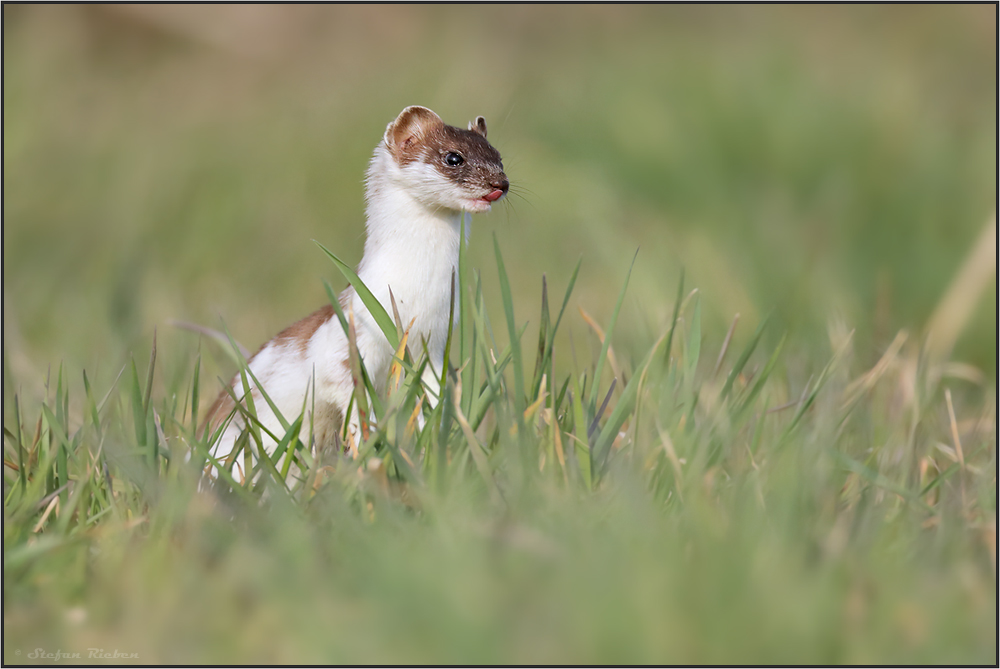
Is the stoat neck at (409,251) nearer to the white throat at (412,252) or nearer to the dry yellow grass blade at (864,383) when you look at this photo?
the white throat at (412,252)

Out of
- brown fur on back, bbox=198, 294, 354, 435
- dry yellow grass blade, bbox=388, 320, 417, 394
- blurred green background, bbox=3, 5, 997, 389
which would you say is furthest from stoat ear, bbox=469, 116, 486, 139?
dry yellow grass blade, bbox=388, 320, 417, 394

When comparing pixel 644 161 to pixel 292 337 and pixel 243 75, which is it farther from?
pixel 243 75

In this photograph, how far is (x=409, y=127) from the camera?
3.55m

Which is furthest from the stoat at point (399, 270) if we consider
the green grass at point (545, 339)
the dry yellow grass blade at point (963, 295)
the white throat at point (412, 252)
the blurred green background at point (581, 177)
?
the dry yellow grass blade at point (963, 295)

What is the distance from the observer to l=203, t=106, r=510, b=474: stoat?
10.7ft

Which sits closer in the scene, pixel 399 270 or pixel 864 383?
pixel 864 383

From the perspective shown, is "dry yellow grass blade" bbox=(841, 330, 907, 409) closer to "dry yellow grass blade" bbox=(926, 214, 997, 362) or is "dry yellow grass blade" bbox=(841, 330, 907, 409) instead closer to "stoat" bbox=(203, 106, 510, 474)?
"stoat" bbox=(203, 106, 510, 474)

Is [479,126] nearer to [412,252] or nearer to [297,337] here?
[412,252]

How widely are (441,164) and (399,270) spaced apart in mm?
396

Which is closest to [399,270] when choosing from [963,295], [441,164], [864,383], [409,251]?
[409,251]

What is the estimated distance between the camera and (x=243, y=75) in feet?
29.6

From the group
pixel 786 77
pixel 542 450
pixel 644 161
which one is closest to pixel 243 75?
pixel 644 161

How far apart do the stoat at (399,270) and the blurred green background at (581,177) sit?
1.06 m

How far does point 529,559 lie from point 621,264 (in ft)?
10.8
